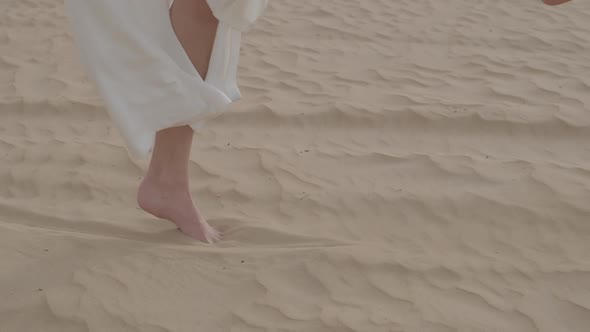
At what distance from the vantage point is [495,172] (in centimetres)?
303

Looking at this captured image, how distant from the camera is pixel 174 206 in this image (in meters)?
2.41

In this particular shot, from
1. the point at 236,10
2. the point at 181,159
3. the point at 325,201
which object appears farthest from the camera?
the point at 325,201

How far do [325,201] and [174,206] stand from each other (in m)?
0.65

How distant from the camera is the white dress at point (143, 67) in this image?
1978mm

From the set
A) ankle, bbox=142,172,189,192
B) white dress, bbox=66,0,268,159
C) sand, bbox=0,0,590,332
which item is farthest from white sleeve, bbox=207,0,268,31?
sand, bbox=0,0,590,332

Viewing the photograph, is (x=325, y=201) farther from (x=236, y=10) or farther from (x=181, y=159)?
(x=236, y=10)

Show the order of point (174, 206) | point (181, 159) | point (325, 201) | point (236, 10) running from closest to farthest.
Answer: point (236, 10) → point (181, 159) → point (174, 206) → point (325, 201)

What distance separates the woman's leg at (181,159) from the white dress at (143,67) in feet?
0.15

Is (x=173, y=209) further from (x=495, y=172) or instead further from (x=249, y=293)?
(x=495, y=172)

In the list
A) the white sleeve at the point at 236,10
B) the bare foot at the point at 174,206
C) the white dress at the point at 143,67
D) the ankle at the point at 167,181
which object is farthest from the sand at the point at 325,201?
the white sleeve at the point at 236,10

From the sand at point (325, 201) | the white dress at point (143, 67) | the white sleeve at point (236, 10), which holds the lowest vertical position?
the sand at point (325, 201)

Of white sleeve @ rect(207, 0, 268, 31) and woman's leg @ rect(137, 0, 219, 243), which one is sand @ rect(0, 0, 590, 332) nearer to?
woman's leg @ rect(137, 0, 219, 243)

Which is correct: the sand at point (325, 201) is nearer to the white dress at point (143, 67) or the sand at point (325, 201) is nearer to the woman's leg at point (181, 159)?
the woman's leg at point (181, 159)

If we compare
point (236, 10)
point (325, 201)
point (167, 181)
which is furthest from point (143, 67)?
point (325, 201)
